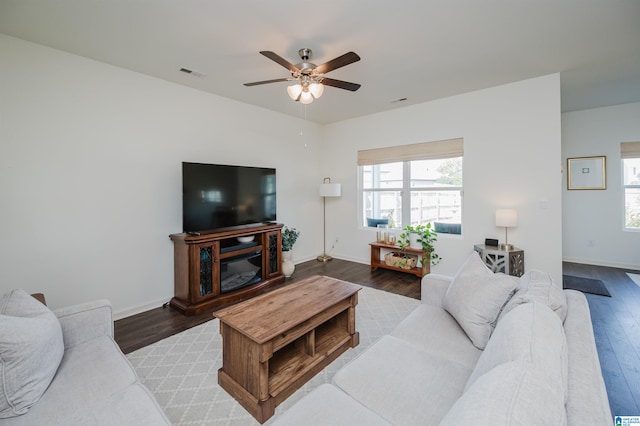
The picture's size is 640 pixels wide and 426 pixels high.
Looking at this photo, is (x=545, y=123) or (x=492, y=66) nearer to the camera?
(x=492, y=66)

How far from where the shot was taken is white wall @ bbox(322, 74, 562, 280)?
3318 mm

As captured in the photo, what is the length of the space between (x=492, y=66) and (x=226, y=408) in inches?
158

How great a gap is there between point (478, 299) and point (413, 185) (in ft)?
10.2

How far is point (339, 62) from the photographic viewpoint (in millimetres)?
2115

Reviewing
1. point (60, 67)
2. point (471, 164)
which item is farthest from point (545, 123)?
point (60, 67)

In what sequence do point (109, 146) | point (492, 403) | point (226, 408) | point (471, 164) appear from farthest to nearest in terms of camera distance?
point (471, 164) < point (109, 146) < point (226, 408) < point (492, 403)

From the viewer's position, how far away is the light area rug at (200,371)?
5.38 ft

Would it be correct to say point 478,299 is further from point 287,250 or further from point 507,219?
point 287,250

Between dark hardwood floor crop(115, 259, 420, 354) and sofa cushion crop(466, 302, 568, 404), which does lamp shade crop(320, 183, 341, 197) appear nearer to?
dark hardwood floor crop(115, 259, 420, 354)

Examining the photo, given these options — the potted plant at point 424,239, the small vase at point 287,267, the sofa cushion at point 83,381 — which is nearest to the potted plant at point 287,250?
the small vase at point 287,267

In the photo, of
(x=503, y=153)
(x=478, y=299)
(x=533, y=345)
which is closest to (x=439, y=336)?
(x=478, y=299)

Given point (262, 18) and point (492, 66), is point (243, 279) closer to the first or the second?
point (262, 18)

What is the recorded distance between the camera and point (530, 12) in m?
2.09

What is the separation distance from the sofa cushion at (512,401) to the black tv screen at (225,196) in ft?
10.4
